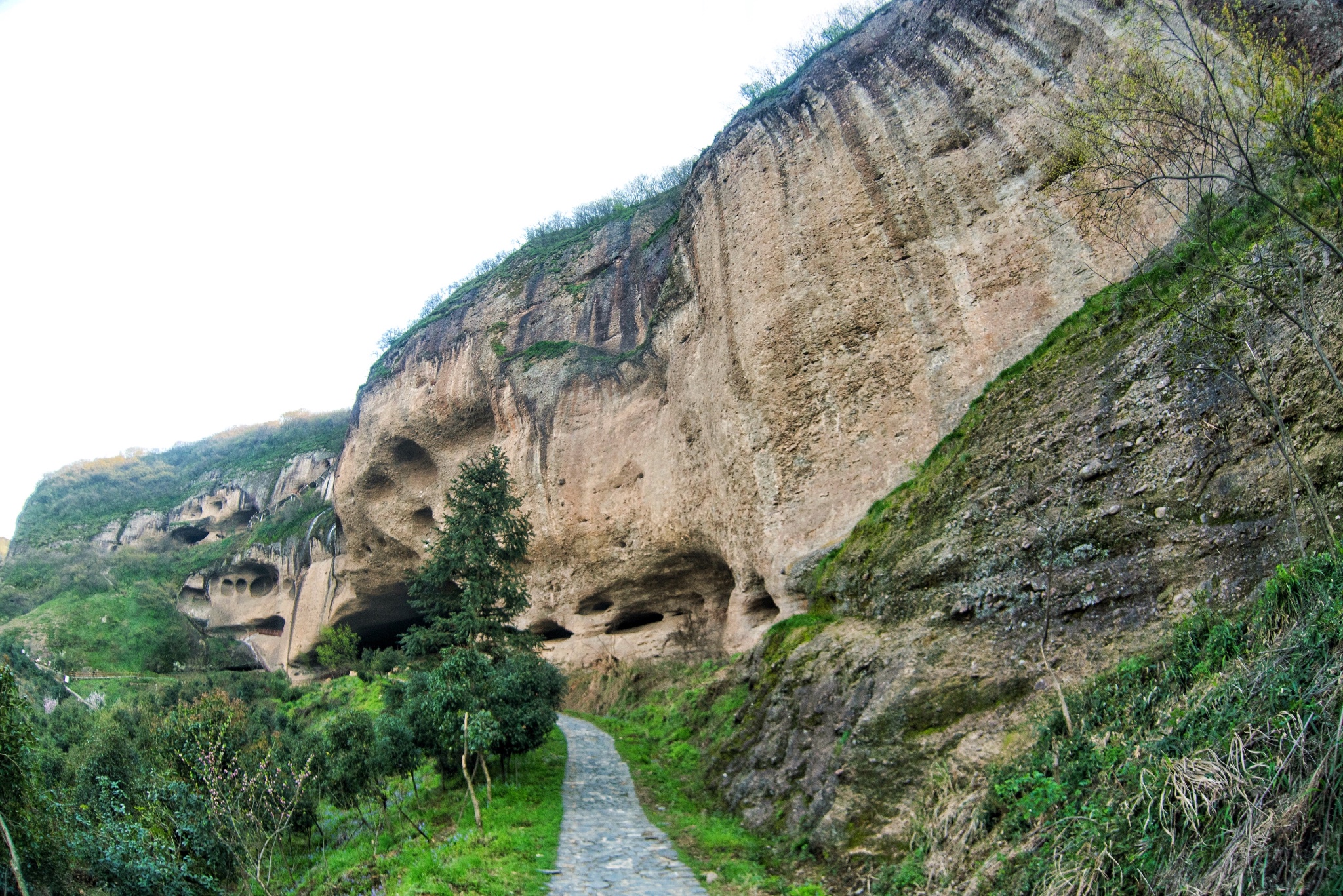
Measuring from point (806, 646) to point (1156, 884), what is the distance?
282 inches

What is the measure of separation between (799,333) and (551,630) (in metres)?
14.8

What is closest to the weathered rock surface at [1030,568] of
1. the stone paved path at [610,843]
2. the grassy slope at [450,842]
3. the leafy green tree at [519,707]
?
the stone paved path at [610,843]

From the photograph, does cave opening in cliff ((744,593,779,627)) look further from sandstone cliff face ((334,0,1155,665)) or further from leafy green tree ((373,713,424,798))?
leafy green tree ((373,713,424,798))

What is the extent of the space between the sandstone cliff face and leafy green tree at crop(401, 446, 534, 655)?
5498 mm

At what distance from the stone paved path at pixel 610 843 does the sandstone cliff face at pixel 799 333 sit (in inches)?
190

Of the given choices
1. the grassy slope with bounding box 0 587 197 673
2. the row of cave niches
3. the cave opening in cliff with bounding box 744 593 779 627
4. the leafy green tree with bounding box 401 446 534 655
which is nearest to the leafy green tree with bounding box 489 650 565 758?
the leafy green tree with bounding box 401 446 534 655

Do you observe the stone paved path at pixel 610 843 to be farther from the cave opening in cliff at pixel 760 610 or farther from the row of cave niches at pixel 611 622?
the row of cave niches at pixel 611 622

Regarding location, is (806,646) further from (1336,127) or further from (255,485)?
(255,485)

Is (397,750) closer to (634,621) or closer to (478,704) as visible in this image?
(478,704)

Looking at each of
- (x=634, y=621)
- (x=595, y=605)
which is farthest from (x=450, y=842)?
(x=634, y=621)

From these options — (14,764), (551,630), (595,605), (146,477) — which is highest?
(146,477)

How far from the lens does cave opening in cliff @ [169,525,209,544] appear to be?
44.3 meters

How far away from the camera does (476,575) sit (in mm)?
Result: 13422

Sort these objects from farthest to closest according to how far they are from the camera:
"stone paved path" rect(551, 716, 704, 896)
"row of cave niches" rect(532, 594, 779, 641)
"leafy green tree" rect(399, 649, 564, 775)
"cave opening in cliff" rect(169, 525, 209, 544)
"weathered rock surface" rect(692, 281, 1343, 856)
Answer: "cave opening in cliff" rect(169, 525, 209, 544) < "row of cave niches" rect(532, 594, 779, 641) < "leafy green tree" rect(399, 649, 564, 775) < "stone paved path" rect(551, 716, 704, 896) < "weathered rock surface" rect(692, 281, 1343, 856)
